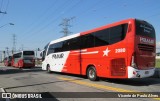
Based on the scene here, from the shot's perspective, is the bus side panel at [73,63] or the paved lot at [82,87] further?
the bus side panel at [73,63]

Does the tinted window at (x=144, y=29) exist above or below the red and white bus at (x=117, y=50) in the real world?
above

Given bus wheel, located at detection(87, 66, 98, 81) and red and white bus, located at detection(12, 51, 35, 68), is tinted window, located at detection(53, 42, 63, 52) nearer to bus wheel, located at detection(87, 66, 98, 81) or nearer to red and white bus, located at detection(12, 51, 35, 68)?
bus wheel, located at detection(87, 66, 98, 81)

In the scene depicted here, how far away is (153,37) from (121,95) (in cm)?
584

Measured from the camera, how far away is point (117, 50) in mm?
14156

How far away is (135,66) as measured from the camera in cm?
1339

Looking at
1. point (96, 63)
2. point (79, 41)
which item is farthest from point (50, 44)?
point (96, 63)

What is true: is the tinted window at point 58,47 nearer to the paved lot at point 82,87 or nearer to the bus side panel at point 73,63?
the bus side panel at point 73,63

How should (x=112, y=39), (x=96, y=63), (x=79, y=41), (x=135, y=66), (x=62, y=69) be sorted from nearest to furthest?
(x=135, y=66), (x=112, y=39), (x=96, y=63), (x=79, y=41), (x=62, y=69)

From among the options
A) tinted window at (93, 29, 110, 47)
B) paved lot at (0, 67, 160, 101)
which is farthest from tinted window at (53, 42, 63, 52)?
paved lot at (0, 67, 160, 101)

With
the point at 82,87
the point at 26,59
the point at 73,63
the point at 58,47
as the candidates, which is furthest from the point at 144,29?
the point at 26,59

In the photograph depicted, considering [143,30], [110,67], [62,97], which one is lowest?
[62,97]

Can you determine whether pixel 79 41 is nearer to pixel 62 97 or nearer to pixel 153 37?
pixel 153 37

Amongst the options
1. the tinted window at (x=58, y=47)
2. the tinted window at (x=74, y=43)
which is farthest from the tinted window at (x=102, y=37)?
the tinted window at (x=58, y=47)

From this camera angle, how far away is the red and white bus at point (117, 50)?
44.2 ft
